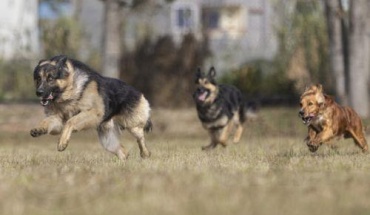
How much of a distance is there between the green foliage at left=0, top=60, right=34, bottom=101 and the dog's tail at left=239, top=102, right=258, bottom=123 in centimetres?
737

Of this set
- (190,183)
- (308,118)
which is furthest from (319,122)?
(190,183)

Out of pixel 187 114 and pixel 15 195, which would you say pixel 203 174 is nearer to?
pixel 15 195

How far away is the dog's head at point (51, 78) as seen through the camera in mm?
10672

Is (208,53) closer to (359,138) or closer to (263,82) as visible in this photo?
(263,82)

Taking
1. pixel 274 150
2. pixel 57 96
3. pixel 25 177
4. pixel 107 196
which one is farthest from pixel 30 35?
pixel 107 196

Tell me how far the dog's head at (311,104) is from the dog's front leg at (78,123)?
7.90ft

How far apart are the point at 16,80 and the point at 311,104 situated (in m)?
14.1

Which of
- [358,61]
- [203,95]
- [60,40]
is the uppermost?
[203,95]

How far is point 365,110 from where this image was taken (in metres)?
20.2

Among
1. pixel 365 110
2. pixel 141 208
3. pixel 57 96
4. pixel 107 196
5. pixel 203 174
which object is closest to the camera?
pixel 141 208

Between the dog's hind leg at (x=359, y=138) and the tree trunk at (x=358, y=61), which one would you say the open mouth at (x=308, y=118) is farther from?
the tree trunk at (x=358, y=61)

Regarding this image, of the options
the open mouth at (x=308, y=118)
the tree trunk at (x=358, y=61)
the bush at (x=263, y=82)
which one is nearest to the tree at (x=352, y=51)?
the tree trunk at (x=358, y=61)

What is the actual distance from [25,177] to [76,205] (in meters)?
1.98

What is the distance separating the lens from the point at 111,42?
69.5ft
